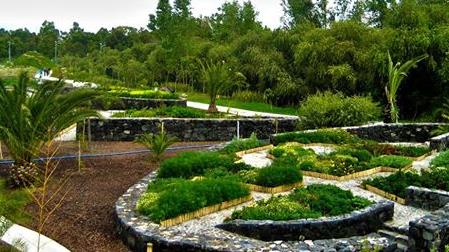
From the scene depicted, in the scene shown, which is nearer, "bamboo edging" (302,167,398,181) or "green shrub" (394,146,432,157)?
"bamboo edging" (302,167,398,181)

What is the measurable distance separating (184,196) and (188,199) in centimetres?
7

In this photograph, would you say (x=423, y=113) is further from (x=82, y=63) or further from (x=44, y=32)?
(x=44, y=32)

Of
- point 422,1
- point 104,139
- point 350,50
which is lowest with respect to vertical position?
point 104,139

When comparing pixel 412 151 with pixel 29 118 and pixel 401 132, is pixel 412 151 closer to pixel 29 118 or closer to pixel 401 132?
pixel 401 132

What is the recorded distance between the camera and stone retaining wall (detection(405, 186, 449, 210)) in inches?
331

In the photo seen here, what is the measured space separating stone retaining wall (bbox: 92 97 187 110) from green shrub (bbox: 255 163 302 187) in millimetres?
13968

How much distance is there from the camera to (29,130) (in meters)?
10.0

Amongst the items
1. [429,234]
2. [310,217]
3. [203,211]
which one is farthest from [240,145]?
[429,234]

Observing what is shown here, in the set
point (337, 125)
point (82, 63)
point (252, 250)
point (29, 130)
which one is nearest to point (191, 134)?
point (337, 125)

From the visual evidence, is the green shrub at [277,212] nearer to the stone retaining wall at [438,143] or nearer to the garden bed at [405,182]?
the garden bed at [405,182]

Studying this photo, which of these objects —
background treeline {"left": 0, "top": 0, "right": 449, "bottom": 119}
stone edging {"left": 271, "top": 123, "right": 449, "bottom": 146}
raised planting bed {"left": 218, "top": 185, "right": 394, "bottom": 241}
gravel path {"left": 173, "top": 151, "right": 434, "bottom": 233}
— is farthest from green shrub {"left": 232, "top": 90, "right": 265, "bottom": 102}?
raised planting bed {"left": 218, "top": 185, "right": 394, "bottom": 241}

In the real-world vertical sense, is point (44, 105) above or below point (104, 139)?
above

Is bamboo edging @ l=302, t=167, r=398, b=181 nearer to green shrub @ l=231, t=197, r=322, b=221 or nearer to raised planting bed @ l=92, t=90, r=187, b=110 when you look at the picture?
green shrub @ l=231, t=197, r=322, b=221

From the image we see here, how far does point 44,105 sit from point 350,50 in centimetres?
1720
